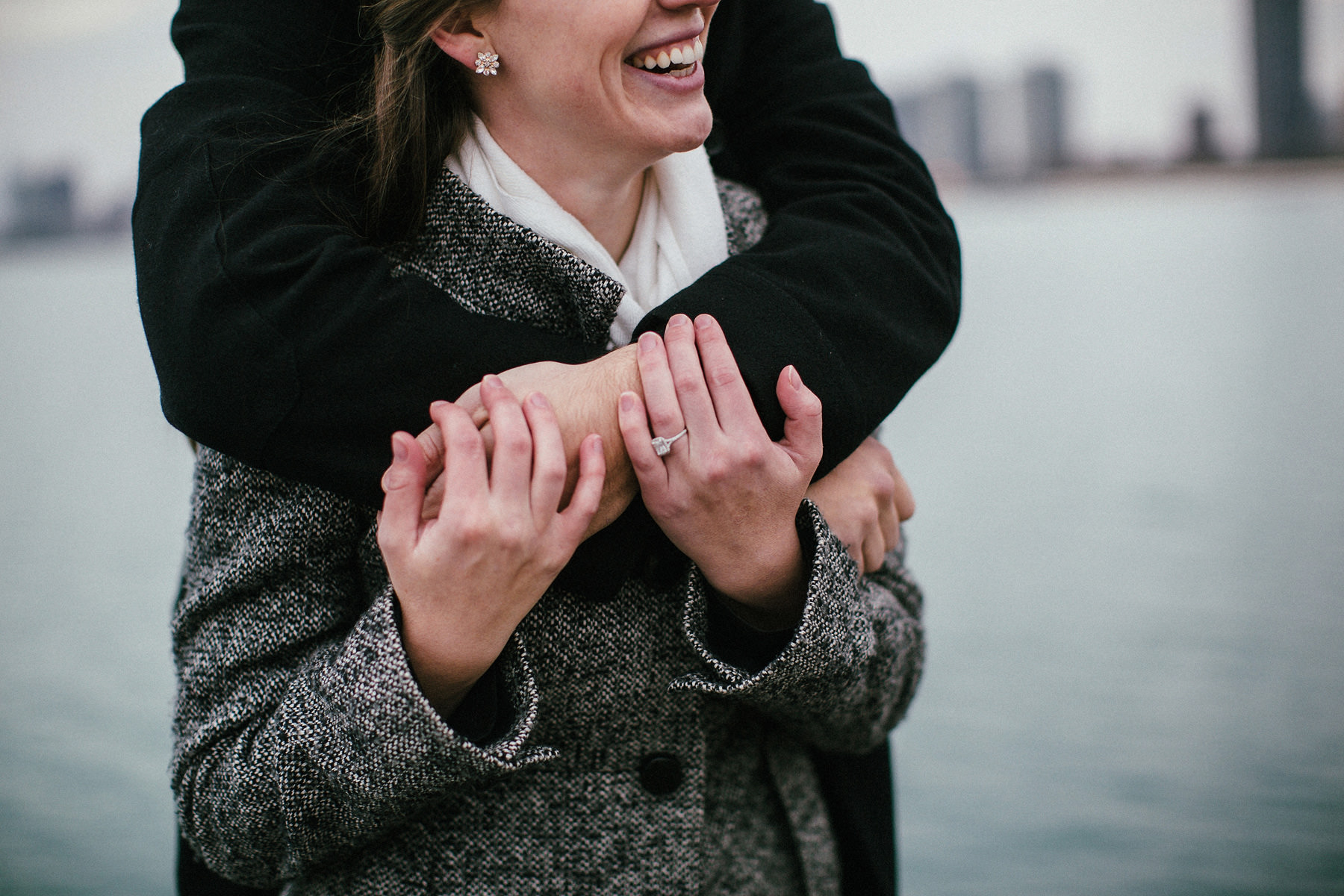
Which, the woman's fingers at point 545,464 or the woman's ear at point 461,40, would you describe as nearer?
the woman's fingers at point 545,464

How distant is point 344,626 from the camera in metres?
0.88

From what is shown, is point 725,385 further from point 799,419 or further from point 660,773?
point 660,773

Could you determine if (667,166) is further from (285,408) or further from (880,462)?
(285,408)

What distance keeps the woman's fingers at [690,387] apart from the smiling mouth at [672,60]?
278 millimetres

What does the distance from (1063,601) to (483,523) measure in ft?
7.97

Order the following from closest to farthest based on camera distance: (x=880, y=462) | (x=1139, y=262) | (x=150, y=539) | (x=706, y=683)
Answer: (x=706, y=683), (x=880, y=462), (x=150, y=539), (x=1139, y=262)

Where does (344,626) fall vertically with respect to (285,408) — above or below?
below

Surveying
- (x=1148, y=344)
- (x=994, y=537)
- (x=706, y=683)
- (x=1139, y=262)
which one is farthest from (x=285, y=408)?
(x=1139, y=262)

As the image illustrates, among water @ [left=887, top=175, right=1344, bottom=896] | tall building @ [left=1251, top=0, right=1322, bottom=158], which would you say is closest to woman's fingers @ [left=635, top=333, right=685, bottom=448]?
water @ [left=887, top=175, right=1344, bottom=896]

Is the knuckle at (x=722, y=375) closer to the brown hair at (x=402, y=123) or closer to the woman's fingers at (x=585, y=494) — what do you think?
the woman's fingers at (x=585, y=494)

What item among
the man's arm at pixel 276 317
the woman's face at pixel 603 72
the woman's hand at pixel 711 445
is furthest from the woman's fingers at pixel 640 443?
the woman's face at pixel 603 72

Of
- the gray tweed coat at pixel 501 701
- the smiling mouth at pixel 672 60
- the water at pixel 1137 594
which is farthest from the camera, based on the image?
the water at pixel 1137 594

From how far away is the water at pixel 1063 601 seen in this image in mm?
2281

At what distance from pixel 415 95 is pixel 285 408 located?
340 millimetres
